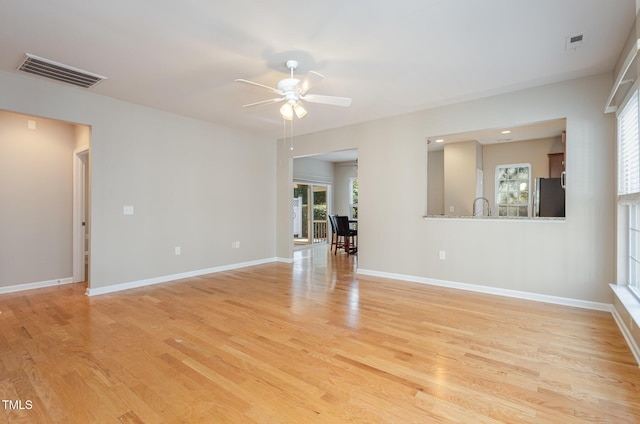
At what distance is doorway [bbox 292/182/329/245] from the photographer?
9.45 metres

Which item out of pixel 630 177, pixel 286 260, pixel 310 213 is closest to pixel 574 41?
pixel 630 177

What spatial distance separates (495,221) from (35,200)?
626cm

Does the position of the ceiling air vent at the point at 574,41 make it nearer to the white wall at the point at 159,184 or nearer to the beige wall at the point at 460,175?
the beige wall at the point at 460,175

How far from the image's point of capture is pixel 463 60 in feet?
10.2

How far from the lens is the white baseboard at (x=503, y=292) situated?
349 centimetres

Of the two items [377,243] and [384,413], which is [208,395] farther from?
[377,243]

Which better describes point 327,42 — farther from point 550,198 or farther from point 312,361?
point 550,198

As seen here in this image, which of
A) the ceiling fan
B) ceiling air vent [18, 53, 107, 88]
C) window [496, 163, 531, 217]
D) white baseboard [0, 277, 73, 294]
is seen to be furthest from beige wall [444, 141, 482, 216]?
white baseboard [0, 277, 73, 294]

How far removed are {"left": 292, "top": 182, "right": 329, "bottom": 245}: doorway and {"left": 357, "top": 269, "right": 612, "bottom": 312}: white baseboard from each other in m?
4.42

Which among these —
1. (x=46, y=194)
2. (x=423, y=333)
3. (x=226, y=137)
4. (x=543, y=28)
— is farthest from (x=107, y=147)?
(x=543, y=28)

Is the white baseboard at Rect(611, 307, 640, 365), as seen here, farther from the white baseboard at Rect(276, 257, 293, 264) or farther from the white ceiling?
the white baseboard at Rect(276, 257, 293, 264)

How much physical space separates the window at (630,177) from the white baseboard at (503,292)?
516 mm

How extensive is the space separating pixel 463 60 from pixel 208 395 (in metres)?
3.54

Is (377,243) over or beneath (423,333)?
over
